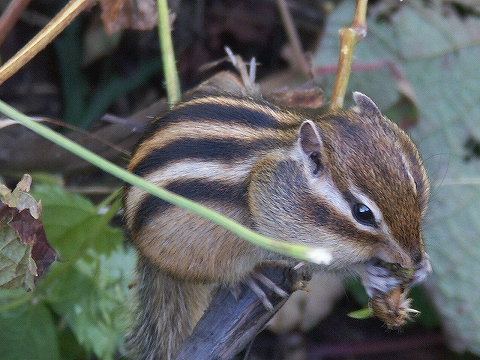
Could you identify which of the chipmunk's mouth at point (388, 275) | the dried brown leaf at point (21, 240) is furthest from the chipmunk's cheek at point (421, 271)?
the dried brown leaf at point (21, 240)

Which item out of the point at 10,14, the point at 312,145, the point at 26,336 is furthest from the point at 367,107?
the point at 26,336

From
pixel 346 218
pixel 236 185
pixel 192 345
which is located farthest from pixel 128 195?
pixel 346 218

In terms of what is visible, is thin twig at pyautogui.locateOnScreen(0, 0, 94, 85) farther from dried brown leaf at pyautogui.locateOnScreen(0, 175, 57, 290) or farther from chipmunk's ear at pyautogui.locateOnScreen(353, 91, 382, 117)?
chipmunk's ear at pyautogui.locateOnScreen(353, 91, 382, 117)

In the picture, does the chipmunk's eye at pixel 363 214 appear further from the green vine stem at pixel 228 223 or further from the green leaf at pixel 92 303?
the green leaf at pixel 92 303

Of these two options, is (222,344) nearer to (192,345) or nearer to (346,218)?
(192,345)

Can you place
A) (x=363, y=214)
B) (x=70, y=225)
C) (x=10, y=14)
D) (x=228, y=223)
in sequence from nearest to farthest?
(x=228, y=223), (x=363, y=214), (x=10, y=14), (x=70, y=225)

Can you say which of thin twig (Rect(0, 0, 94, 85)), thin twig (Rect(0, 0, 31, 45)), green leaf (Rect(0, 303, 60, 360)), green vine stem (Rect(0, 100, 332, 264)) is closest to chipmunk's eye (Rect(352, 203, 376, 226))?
green vine stem (Rect(0, 100, 332, 264))

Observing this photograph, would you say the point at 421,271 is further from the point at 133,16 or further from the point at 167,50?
the point at 133,16
